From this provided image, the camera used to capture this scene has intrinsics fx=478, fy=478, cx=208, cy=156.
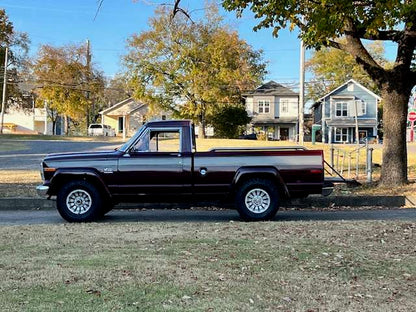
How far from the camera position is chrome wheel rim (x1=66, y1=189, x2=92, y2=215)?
884cm

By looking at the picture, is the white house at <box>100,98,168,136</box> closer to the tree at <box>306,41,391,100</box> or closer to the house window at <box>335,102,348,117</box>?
the house window at <box>335,102,348,117</box>

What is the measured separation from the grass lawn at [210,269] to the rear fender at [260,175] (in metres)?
1.56

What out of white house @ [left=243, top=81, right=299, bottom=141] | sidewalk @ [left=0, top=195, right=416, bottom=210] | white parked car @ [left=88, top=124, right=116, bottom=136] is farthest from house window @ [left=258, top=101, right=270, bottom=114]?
sidewalk @ [left=0, top=195, right=416, bottom=210]

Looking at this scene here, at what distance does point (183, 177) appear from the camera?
8906 millimetres

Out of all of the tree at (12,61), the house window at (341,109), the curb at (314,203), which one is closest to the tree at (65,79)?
the tree at (12,61)

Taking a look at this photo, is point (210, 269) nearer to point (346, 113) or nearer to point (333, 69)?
point (346, 113)

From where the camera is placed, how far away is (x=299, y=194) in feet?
29.4

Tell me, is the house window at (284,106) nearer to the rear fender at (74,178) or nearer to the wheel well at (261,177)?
the wheel well at (261,177)

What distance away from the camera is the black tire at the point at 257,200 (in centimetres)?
882

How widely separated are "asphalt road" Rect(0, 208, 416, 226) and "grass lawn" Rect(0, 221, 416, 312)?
6.91ft

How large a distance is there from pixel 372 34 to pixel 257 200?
608 cm

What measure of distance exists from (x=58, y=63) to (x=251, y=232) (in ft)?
189

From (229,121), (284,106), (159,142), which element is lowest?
(159,142)

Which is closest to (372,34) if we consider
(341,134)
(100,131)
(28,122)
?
(341,134)
